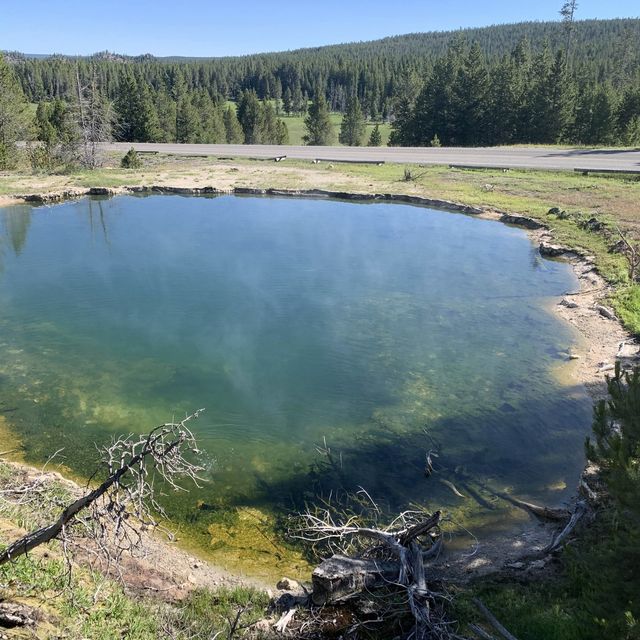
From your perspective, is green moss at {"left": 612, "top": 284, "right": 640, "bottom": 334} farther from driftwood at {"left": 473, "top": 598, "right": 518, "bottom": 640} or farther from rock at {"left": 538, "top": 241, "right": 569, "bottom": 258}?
driftwood at {"left": 473, "top": 598, "right": 518, "bottom": 640}

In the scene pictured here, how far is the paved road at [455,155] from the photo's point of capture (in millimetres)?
42562

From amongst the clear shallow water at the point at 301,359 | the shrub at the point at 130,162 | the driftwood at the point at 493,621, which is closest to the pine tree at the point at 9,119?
the shrub at the point at 130,162

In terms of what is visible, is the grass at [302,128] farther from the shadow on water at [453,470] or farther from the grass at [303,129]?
the shadow on water at [453,470]

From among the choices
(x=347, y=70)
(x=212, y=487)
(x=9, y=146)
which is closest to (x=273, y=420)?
(x=212, y=487)

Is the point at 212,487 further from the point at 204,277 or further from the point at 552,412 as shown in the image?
the point at 204,277

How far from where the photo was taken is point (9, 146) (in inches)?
1727

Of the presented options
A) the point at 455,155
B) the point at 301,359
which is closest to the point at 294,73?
the point at 455,155

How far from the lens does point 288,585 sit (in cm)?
815

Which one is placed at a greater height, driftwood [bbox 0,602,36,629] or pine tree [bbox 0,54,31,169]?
pine tree [bbox 0,54,31,169]

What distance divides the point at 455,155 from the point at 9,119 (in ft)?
119

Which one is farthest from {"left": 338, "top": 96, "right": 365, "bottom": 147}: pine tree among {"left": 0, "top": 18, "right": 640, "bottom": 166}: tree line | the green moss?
the green moss

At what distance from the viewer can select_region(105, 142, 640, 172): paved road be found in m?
42.6

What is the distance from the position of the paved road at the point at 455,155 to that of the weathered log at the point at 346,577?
128ft

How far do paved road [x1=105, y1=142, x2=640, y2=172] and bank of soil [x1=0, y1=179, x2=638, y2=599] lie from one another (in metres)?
13.6
